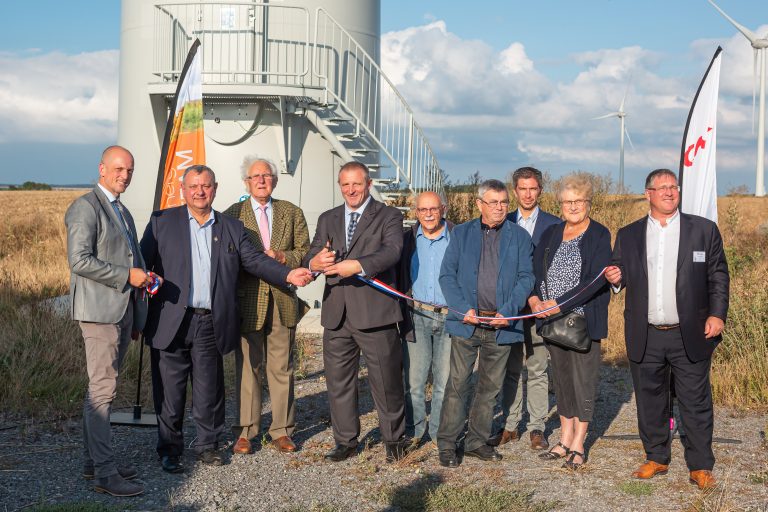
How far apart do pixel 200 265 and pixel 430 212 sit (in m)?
1.82

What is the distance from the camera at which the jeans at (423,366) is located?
280 inches

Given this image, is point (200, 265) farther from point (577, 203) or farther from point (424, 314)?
point (577, 203)

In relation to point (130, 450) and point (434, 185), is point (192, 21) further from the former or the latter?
point (130, 450)

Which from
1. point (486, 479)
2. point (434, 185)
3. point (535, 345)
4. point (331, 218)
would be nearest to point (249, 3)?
point (434, 185)

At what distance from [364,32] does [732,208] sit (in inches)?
289

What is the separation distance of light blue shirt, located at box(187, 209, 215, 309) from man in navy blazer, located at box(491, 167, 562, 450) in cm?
247

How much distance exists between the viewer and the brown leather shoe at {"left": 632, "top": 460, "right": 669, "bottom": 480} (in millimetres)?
6414

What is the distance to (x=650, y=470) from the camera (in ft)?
21.0

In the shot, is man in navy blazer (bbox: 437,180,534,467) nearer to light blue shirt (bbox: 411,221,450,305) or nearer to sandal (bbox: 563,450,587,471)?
light blue shirt (bbox: 411,221,450,305)

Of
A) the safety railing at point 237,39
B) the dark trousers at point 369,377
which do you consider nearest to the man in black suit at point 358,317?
the dark trousers at point 369,377

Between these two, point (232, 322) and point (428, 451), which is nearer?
Result: point (232, 322)

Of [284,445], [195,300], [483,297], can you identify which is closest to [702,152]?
[483,297]

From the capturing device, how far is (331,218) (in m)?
6.93

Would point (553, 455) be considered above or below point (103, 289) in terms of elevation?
below
